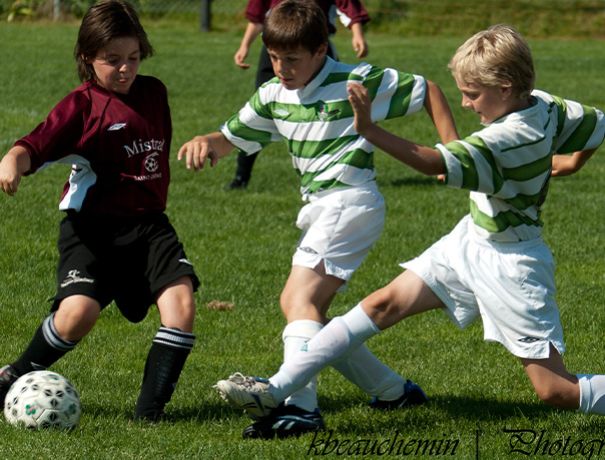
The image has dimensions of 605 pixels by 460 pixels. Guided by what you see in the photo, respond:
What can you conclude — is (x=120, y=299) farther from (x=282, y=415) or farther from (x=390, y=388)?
(x=390, y=388)

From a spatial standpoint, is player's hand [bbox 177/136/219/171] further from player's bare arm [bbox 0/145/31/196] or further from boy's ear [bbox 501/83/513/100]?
boy's ear [bbox 501/83/513/100]

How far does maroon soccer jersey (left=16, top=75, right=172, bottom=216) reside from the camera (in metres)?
5.30

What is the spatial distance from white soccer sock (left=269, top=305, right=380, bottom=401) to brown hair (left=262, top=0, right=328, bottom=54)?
110 centimetres

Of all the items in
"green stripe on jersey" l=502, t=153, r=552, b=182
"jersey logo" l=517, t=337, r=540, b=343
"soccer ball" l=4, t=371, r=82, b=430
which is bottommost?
"soccer ball" l=4, t=371, r=82, b=430

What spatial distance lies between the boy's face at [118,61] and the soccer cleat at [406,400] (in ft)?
5.69

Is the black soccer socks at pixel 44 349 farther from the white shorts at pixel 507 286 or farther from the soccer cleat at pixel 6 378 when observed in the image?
the white shorts at pixel 507 286

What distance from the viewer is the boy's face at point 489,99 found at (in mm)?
4695

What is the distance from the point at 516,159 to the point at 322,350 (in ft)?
3.43

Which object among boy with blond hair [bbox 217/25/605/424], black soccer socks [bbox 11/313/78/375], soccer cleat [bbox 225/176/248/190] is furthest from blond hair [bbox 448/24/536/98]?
soccer cleat [bbox 225/176/248/190]

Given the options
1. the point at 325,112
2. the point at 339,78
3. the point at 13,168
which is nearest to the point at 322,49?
the point at 339,78

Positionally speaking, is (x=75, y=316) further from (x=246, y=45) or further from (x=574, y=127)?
(x=246, y=45)

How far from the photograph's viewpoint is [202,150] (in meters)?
5.13

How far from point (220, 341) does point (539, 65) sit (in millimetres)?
15038

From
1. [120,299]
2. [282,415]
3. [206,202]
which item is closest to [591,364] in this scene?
[282,415]
